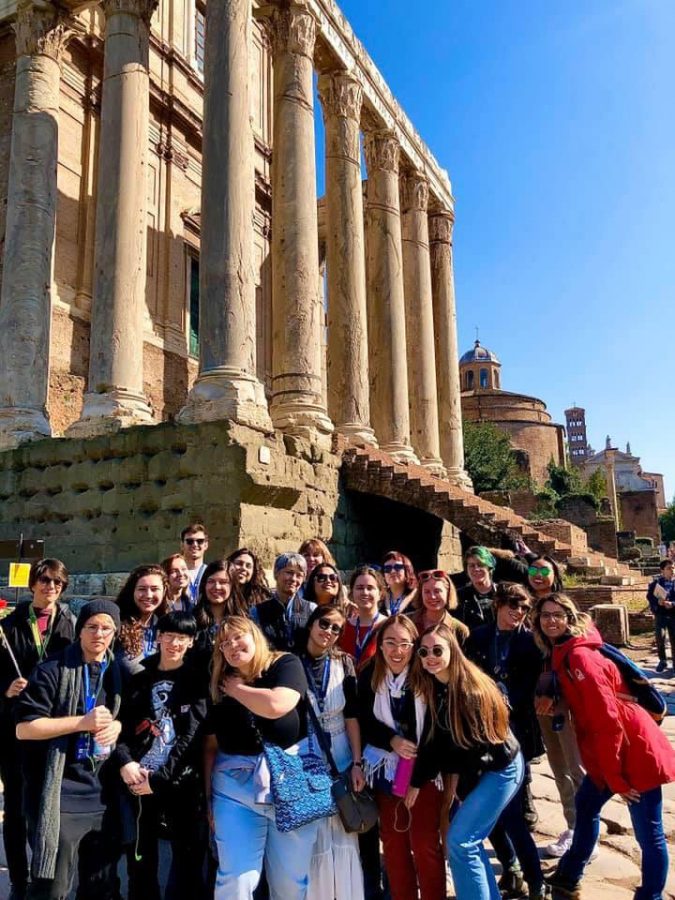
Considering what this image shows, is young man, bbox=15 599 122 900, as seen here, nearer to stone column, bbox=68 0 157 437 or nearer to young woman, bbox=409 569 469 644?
young woman, bbox=409 569 469 644

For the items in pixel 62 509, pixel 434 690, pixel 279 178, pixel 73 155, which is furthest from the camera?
pixel 73 155

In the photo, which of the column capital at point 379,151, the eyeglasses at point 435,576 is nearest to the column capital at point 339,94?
the column capital at point 379,151

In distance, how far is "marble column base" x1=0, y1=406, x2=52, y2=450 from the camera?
13.0m

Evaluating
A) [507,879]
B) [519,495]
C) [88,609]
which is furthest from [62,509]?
[519,495]

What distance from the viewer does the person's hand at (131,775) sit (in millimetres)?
3760

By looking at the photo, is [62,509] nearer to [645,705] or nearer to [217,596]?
[217,596]

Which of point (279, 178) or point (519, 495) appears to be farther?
point (519, 495)

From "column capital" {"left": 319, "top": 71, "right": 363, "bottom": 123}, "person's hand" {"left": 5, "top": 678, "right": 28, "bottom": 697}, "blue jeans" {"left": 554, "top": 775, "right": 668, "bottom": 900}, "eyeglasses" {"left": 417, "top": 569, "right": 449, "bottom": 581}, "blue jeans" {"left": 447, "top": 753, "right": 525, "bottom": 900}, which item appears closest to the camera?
"blue jeans" {"left": 447, "top": 753, "right": 525, "bottom": 900}

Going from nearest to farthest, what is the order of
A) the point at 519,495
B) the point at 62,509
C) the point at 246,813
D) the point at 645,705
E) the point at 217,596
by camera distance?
the point at 246,813 < the point at 645,705 < the point at 217,596 < the point at 62,509 < the point at 519,495

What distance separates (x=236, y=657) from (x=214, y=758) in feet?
2.02

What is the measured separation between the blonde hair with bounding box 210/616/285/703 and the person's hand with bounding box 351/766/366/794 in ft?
2.51

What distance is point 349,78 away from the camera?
1762cm

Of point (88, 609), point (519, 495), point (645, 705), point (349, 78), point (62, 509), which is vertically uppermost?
point (349, 78)

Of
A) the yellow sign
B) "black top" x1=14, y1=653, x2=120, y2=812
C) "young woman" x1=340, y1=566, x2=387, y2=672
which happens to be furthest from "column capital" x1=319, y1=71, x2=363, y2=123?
"black top" x1=14, y1=653, x2=120, y2=812
